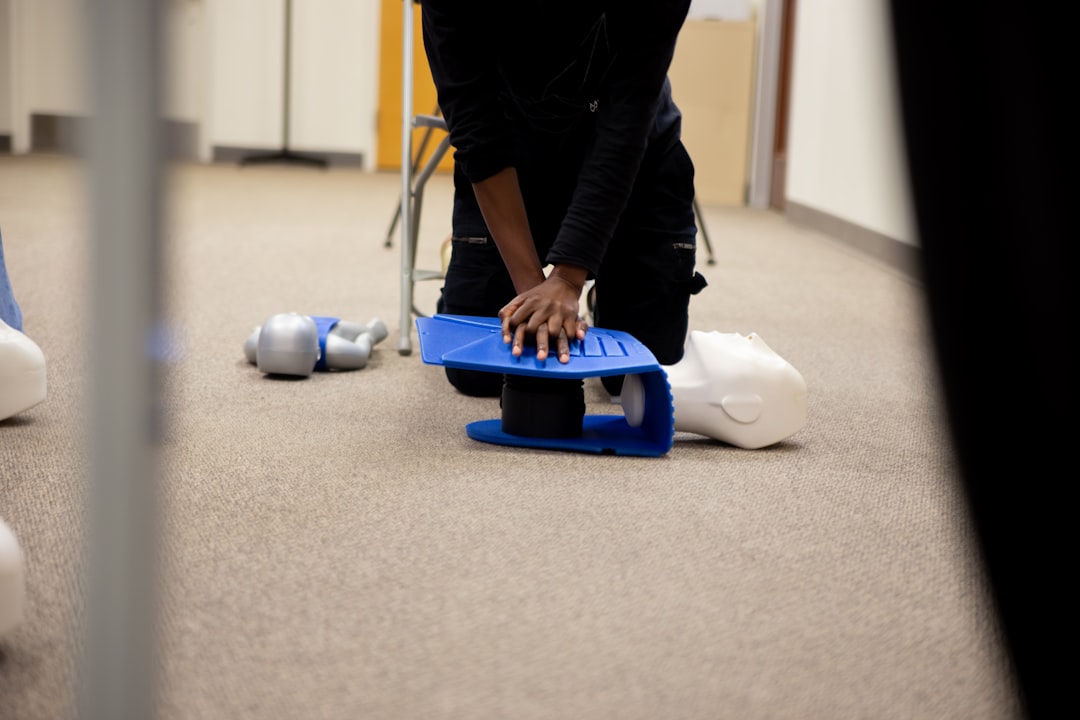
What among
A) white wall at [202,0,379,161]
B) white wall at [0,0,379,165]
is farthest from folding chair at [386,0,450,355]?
white wall at [202,0,379,161]

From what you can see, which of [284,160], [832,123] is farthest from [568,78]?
[284,160]

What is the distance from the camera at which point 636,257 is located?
1668 millimetres

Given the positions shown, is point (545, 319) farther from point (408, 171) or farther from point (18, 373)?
point (408, 171)

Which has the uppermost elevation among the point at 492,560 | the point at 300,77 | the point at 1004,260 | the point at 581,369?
the point at 300,77

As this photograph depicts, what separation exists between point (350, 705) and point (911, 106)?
1.70ft

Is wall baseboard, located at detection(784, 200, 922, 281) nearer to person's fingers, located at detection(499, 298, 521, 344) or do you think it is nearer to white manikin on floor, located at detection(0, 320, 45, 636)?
person's fingers, located at detection(499, 298, 521, 344)

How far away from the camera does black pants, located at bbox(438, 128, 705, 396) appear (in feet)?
A: 5.44

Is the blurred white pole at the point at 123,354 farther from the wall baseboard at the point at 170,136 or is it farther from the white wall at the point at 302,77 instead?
the white wall at the point at 302,77

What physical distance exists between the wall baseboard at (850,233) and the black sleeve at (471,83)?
148 cm

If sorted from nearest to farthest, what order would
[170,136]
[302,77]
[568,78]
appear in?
[170,136] → [568,78] → [302,77]

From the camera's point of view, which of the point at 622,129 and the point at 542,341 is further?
the point at 622,129

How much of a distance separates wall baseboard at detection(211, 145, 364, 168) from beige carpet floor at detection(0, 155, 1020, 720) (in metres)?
4.17

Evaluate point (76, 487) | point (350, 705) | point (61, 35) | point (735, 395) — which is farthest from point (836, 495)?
point (61, 35)

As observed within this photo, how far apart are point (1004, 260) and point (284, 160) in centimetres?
574
